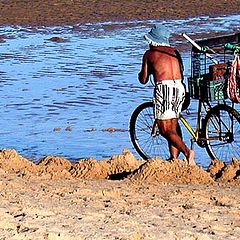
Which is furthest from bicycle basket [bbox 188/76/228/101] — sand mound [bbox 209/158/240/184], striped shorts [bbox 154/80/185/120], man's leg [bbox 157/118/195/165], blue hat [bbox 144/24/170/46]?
sand mound [bbox 209/158/240/184]

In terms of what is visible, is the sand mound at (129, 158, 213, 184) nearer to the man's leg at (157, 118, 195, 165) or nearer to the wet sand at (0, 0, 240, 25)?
the man's leg at (157, 118, 195, 165)

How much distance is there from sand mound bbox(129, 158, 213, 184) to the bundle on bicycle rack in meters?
0.84

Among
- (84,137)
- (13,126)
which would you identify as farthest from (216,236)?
(13,126)

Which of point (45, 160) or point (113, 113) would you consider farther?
point (113, 113)

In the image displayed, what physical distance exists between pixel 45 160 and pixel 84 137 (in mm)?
2065

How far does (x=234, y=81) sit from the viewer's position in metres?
8.59

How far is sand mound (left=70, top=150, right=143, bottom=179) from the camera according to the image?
348 inches

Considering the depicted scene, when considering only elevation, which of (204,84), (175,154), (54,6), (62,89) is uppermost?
(204,84)

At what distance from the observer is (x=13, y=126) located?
12.0m

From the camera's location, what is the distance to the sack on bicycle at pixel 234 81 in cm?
857

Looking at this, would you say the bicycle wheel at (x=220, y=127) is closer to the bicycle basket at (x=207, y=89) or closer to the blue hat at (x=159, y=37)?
the bicycle basket at (x=207, y=89)

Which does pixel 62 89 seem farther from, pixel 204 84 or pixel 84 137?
pixel 204 84

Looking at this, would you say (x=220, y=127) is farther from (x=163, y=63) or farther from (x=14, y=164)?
(x=14, y=164)

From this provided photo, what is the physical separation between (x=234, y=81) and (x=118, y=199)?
189 centimetres
